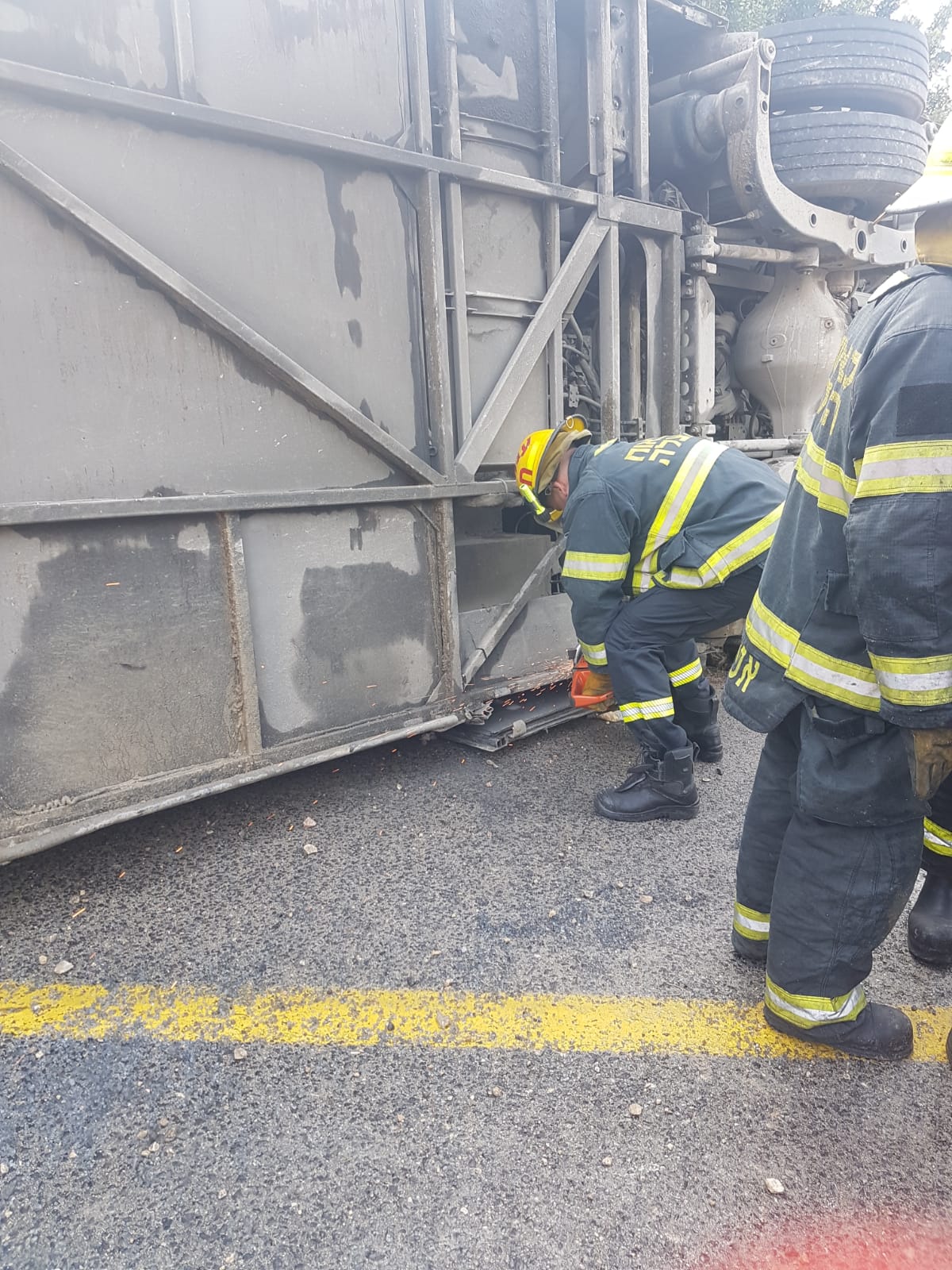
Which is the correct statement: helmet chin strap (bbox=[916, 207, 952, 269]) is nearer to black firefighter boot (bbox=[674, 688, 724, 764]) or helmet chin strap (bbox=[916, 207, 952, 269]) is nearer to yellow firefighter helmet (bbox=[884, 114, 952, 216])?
yellow firefighter helmet (bbox=[884, 114, 952, 216])

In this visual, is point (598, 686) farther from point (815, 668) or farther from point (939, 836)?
point (815, 668)

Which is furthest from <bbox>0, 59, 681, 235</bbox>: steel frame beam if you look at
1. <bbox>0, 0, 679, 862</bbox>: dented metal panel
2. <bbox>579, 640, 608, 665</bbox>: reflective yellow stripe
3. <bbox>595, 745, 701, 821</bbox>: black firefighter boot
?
<bbox>595, 745, 701, 821</bbox>: black firefighter boot

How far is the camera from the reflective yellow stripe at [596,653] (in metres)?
3.15

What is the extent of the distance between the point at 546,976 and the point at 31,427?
6.82 ft

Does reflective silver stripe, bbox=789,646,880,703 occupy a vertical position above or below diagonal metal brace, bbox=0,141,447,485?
below

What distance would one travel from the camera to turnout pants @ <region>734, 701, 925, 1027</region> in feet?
5.65

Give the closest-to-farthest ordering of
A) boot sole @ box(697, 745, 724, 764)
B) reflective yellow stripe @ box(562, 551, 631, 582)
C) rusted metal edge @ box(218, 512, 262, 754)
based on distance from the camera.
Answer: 1. rusted metal edge @ box(218, 512, 262, 754)
2. reflective yellow stripe @ box(562, 551, 631, 582)
3. boot sole @ box(697, 745, 724, 764)

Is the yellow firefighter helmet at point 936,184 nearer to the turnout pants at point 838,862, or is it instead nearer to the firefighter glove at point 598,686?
the turnout pants at point 838,862

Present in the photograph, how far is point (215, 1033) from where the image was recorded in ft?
6.45

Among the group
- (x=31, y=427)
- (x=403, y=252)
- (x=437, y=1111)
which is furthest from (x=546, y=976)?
(x=403, y=252)

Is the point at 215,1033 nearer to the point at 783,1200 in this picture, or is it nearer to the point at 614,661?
the point at 783,1200

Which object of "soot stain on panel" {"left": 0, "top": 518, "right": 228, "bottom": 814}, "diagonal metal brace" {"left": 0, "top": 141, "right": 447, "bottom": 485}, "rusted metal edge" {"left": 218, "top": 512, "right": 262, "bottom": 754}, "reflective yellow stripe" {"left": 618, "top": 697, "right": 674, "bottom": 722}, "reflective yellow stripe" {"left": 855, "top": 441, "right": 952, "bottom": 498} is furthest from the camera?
"reflective yellow stripe" {"left": 618, "top": 697, "right": 674, "bottom": 722}

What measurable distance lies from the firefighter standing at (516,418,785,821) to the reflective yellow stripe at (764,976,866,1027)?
1183 millimetres

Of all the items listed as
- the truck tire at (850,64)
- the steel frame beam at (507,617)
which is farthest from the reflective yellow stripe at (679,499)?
the truck tire at (850,64)
